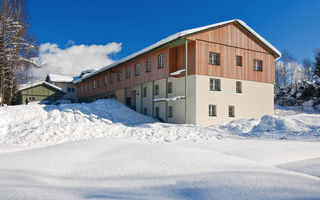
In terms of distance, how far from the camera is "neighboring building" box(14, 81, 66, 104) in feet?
115

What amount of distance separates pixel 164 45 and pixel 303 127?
1106 cm

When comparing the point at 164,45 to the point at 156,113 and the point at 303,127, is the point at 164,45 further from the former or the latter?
the point at 303,127

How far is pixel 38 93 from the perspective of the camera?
118 ft

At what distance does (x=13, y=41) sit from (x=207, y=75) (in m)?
16.0

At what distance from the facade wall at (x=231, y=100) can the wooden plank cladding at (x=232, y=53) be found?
56 cm

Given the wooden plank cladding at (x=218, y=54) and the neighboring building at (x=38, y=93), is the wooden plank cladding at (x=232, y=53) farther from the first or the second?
the neighboring building at (x=38, y=93)

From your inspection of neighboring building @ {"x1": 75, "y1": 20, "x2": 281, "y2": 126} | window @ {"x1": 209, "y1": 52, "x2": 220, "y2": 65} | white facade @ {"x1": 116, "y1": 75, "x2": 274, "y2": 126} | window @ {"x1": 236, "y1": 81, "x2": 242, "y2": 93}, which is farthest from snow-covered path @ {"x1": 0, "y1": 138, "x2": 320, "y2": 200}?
window @ {"x1": 236, "y1": 81, "x2": 242, "y2": 93}

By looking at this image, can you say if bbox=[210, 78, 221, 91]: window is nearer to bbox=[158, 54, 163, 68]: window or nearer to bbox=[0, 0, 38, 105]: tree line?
bbox=[158, 54, 163, 68]: window

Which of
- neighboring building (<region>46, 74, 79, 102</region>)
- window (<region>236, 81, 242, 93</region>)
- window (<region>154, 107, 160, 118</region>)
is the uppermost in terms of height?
neighboring building (<region>46, 74, 79, 102</region>)

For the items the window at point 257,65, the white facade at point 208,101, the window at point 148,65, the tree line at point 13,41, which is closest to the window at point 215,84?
the white facade at point 208,101

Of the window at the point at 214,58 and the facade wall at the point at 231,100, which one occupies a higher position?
the window at the point at 214,58

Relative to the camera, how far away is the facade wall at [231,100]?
18.0 m

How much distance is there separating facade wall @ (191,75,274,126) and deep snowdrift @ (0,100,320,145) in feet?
6.13

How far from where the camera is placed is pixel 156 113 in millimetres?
21750
